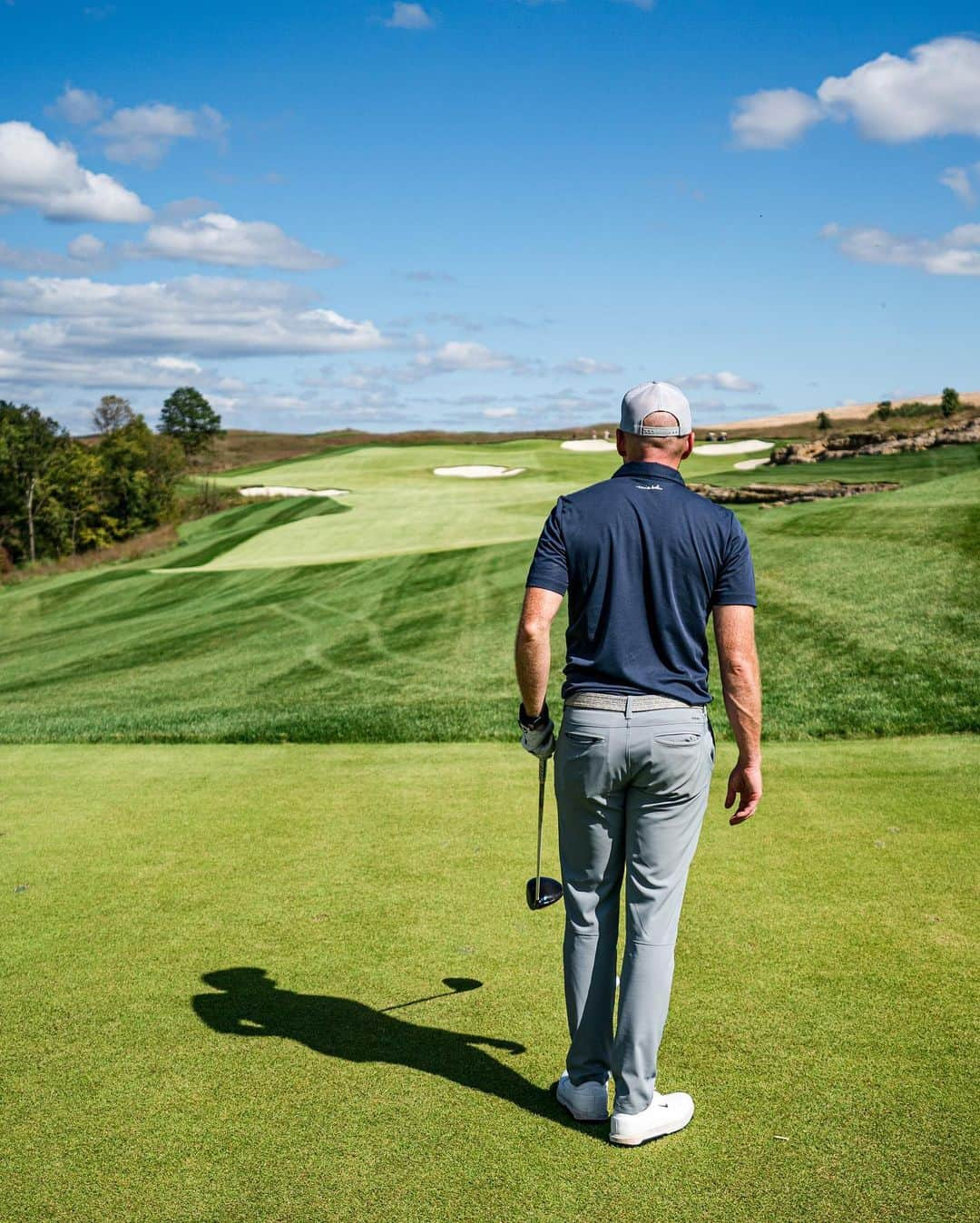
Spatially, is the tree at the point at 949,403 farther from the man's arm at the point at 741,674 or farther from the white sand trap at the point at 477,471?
the man's arm at the point at 741,674

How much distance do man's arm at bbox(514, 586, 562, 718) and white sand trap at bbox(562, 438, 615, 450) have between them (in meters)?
63.8

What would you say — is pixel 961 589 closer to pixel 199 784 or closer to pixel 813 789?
pixel 813 789

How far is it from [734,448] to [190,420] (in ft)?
199

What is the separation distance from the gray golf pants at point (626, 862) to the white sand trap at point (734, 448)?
Answer: 5331 centimetres

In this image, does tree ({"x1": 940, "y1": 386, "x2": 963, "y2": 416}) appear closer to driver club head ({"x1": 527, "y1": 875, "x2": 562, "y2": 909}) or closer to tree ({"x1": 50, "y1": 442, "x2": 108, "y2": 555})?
driver club head ({"x1": 527, "y1": 875, "x2": 562, "y2": 909})

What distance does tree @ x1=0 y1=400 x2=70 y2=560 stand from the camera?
73.4 metres

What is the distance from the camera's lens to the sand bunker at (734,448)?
56519mm

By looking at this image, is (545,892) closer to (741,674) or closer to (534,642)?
(534,642)

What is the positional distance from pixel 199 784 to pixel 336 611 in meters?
13.1

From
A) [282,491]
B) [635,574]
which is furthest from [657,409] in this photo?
[282,491]

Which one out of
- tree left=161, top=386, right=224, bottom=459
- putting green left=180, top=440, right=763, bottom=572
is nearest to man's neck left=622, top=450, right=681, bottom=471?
putting green left=180, top=440, right=763, bottom=572

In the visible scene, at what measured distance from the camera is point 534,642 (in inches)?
145

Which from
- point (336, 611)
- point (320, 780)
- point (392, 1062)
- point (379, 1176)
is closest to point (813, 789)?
point (320, 780)

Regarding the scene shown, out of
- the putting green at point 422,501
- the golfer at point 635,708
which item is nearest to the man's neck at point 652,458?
the golfer at point 635,708
